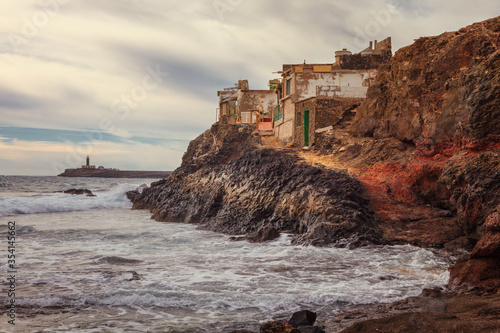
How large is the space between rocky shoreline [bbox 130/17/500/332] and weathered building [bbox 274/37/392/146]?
153 centimetres

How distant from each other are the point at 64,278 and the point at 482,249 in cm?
841

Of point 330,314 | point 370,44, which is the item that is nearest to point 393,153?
point 330,314

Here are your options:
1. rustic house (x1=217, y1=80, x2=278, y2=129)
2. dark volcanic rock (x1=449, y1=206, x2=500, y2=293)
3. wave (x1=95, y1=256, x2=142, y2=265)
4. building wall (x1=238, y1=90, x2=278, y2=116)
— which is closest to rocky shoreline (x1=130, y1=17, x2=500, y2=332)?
dark volcanic rock (x1=449, y1=206, x2=500, y2=293)

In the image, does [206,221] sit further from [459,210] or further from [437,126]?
[459,210]

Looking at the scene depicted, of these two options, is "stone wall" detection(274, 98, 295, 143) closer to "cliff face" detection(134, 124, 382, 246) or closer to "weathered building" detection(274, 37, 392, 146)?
"weathered building" detection(274, 37, 392, 146)

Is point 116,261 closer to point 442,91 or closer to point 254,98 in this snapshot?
point 442,91

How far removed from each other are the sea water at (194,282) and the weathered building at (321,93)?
1223cm

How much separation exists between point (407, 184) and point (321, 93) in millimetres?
14605

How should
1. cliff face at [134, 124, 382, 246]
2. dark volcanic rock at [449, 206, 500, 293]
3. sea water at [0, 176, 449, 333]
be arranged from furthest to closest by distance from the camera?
cliff face at [134, 124, 382, 246] < dark volcanic rock at [449, 206, 500, 293] < sea water at [0, 176, 449, 333]

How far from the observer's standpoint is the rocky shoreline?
7555mm

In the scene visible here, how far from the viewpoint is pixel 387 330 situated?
19.5 ft

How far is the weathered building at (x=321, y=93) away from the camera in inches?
1017

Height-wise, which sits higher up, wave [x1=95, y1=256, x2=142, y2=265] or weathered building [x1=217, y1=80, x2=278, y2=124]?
weathered building [x1=217, y1=80, x2=278, y2=124]

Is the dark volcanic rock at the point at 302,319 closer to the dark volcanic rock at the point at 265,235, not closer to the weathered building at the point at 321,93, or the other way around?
the dark volcanic rock at the point at 265,235
